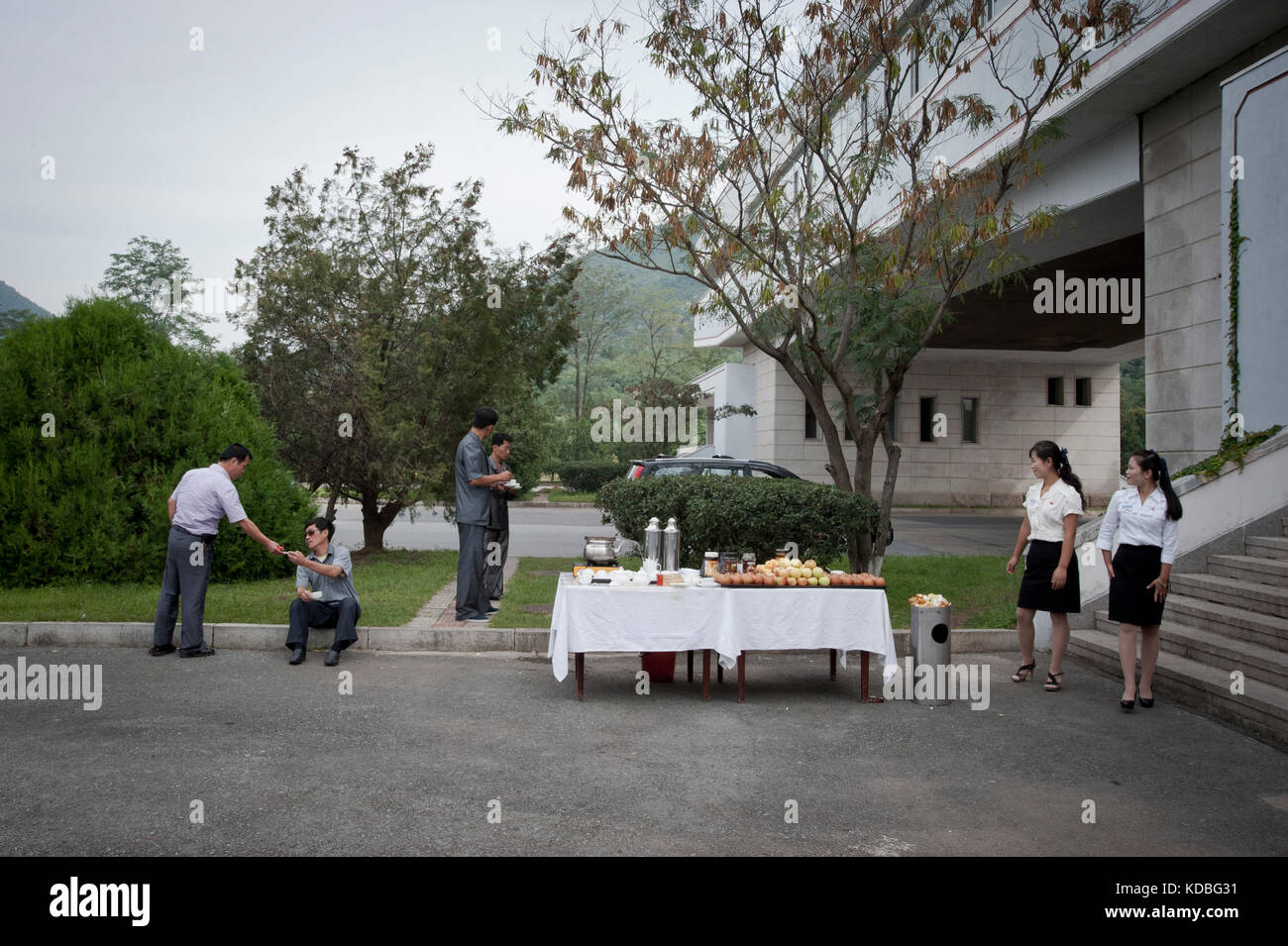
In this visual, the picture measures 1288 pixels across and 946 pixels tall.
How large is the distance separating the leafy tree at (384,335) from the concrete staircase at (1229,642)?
9381 millimetres

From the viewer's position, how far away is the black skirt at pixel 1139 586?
23.7 ft

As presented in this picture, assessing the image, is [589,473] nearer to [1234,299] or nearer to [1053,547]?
[1234,299]

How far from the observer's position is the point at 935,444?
34344 mm

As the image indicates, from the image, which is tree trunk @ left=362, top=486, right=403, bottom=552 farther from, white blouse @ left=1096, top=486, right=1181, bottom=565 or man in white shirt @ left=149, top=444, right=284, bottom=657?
white blouse @ left=1096, top=486, right=1181, bottom=565

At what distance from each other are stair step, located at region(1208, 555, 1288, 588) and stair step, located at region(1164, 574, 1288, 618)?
59mm

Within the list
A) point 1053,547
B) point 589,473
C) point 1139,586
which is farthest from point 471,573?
point 589,473

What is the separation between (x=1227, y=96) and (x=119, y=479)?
12977 mm

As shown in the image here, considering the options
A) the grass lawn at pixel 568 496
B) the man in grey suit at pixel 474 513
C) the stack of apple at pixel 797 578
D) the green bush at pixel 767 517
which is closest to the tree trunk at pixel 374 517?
the green bush at pixel 767 517

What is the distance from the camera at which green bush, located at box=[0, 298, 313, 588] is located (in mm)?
11375

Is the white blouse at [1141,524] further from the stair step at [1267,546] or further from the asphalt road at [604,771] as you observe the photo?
the stair step at [1267,546]

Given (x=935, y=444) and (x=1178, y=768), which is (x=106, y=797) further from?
(x=935, y=444)

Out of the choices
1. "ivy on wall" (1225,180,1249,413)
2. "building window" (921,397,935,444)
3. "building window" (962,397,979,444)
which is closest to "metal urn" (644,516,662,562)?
"ivy on wall" (1225,180,1249,413)

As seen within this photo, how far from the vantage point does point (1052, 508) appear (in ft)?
25.7
